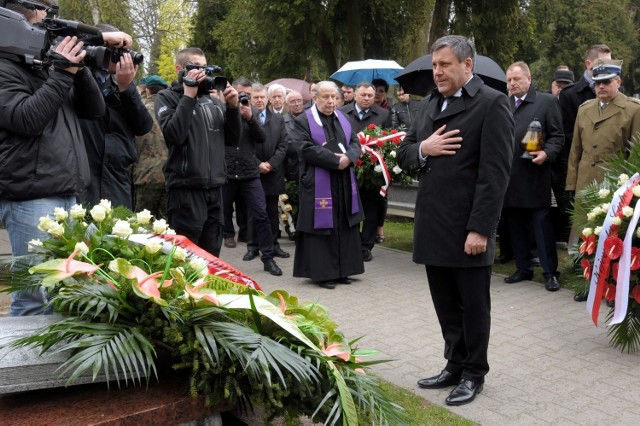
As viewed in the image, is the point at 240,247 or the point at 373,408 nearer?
the point at 373,408

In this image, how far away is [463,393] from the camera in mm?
4391

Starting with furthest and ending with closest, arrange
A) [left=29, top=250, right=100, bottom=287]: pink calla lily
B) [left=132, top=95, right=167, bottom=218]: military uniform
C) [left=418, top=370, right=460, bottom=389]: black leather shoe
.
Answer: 1. [left=132, top=95, right=167, bottom=218]: military uniform
2. [left=418, top=370, right=460, bottom=389]: black leather shoe
3. [left=29, top=250, right=100, bottom=287]: pink calla lily

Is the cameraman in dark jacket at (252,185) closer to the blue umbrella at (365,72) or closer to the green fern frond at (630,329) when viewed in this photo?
the green fern frond at (630,329)

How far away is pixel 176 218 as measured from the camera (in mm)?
5750

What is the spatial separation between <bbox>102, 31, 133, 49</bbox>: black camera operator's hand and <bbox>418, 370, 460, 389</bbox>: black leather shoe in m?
2.87

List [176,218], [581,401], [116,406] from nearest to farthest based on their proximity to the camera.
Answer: [116,406], [581,401], [176,218]

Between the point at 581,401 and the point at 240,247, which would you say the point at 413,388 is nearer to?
the point at 581,401

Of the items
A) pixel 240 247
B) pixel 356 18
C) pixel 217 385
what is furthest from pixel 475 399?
pixel 356 18

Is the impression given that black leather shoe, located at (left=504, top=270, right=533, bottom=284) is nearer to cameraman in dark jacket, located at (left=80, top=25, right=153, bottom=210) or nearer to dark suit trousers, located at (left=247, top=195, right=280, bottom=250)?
dark suit trousers, located at (left=247, top=195, right=280, bottom=250)

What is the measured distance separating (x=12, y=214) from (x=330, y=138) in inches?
153

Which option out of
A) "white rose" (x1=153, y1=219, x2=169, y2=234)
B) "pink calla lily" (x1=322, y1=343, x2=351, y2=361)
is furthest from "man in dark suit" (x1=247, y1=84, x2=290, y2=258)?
"pink calla lily" (x1=322, y1=343, x2=351, y2=361)

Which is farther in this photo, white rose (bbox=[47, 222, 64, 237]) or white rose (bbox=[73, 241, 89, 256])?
white rose (bbox=[47, 222, 64, 237])

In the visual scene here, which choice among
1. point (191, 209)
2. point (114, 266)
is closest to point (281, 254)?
point (191, 209)

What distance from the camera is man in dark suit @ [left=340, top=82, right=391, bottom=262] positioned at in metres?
9.04
